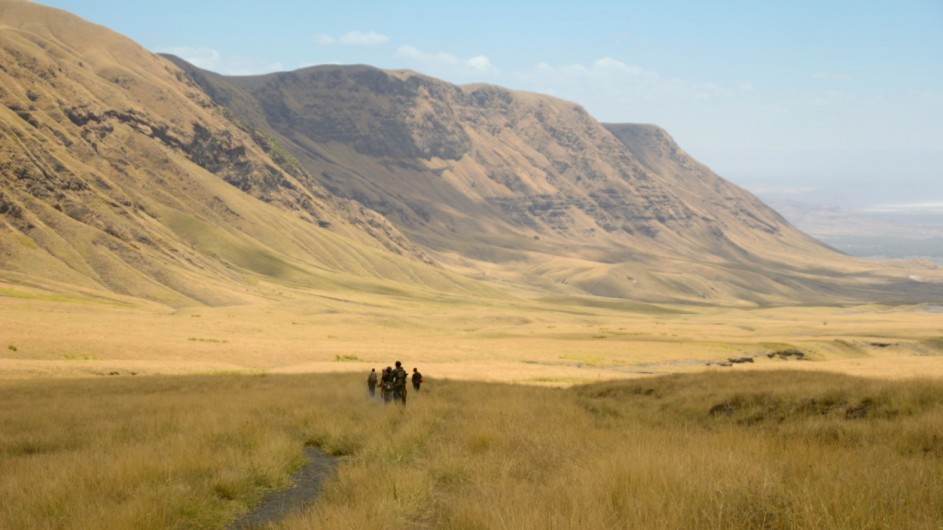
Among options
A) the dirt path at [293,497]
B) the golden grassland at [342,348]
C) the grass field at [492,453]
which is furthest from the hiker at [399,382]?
the golden grassland at [342,348]

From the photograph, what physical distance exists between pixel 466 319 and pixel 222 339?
8076 cm

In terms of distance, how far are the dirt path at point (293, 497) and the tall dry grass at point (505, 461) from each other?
247 mm

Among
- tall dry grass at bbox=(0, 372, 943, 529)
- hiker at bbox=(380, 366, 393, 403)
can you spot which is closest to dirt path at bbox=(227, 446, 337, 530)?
tall dry grass at bbox=(0, 372, 943, 529)

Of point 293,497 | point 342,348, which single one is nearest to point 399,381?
point 293,497

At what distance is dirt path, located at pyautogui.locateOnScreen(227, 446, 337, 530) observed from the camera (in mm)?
10359

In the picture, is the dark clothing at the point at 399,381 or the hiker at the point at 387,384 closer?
the dark clothing at the point at 399,381

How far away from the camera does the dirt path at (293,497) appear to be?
1036 cm

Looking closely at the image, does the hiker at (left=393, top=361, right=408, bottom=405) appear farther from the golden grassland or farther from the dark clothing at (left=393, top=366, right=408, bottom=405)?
the golden grassland

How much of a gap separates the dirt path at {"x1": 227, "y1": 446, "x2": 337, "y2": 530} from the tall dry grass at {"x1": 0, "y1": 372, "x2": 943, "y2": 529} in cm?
25

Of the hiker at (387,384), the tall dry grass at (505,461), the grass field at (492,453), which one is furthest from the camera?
the hiker at (387,384)

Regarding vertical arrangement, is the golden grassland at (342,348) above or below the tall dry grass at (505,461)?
below

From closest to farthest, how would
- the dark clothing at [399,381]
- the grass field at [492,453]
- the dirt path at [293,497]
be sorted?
1. the grass field at [492,453]
2. the dirt path at [293,497]
3. the dark clothing at [399,381]

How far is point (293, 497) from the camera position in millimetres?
11961

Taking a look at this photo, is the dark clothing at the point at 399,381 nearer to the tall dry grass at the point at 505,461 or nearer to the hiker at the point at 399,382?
Answer: the hiker at the point at 399,382
